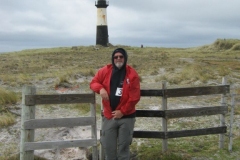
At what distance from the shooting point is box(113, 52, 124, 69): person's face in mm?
6129

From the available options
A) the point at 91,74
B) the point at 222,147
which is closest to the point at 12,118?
the point at 222,147

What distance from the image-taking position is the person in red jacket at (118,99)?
6.09 metres

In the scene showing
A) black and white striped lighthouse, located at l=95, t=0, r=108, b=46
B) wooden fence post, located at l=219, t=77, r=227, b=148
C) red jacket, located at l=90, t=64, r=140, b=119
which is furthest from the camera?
black and white striped lighthouse, located at l=95, t=0, r=108, b=46

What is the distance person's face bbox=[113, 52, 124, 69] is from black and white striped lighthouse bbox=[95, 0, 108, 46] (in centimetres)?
4976

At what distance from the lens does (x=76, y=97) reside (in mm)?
7039

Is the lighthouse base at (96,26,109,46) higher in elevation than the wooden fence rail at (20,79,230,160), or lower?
higher

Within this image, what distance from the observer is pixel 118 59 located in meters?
6.14

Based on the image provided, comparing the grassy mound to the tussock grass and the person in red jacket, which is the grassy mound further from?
the person in red jacket

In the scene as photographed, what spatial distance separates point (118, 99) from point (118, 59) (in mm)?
723

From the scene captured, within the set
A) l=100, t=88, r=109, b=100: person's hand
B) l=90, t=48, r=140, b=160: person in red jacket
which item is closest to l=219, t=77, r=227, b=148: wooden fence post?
l=90, t=48, r=140, b=160: person in red jacket

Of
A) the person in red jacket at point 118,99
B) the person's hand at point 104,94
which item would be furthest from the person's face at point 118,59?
the person's hand at point 104,94

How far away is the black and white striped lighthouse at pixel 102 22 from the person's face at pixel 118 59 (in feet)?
163

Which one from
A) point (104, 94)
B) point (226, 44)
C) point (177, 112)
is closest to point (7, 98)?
point (177, 112)

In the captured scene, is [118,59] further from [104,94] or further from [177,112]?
[177,112]
